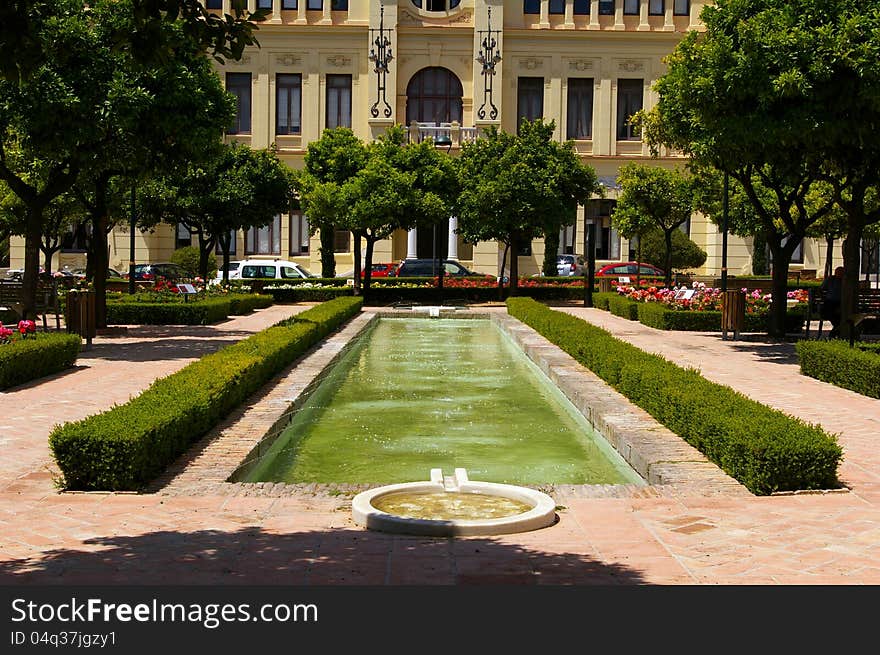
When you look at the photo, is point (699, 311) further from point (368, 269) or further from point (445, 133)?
point (445, 133)

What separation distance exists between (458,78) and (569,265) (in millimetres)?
9115

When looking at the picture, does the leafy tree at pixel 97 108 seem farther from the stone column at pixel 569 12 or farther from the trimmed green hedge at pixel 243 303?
the stone column at pixel 569 12

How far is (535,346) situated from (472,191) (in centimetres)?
1630

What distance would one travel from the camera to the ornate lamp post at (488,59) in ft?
149

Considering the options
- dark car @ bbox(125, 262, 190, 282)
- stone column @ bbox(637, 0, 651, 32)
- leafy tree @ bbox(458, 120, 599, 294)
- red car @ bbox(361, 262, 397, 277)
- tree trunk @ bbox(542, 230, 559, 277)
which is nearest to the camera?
leafy tree @ bbox(458, 120, 599, 294)

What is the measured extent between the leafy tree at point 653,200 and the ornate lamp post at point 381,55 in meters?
14.8

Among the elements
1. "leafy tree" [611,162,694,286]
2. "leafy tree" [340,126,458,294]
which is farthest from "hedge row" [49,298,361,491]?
"leafy tree" [611,162,694,286]

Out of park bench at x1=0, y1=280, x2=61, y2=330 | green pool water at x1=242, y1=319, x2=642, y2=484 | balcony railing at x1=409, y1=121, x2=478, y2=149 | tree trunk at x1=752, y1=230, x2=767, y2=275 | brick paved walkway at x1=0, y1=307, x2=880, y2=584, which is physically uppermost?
balcony railing at x1=409, y1=121, x2=478, y2=149

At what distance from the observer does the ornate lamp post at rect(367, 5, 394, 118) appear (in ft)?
149

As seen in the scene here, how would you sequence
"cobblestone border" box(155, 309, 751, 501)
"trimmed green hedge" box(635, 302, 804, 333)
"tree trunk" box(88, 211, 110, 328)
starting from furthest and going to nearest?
"trimmed green hedge" box(635, 302, 804, 333) → "tree trunk" box(88, 211, 110, 328) → "cobblestone border" box(155, 309, 751, 501)

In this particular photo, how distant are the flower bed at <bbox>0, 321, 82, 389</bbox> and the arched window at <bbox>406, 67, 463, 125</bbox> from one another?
112 feet

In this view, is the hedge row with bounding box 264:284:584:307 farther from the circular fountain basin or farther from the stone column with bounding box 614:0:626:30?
the circular fountain basin

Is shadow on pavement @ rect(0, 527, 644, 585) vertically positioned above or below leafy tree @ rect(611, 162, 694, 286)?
below

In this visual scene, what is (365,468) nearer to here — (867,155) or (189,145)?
(189,145)
